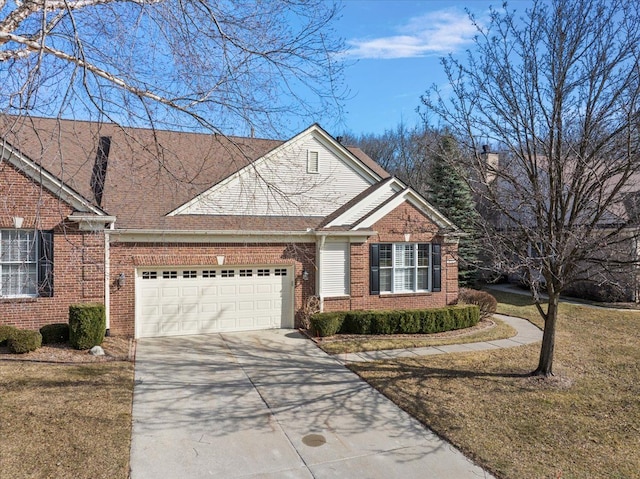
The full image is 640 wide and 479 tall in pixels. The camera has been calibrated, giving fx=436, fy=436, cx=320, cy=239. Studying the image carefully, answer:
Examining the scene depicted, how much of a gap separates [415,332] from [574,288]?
11.7 metres

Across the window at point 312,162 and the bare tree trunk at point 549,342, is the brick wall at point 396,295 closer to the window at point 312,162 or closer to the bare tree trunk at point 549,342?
the window at point 312,162

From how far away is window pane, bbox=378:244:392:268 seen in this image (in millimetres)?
14078

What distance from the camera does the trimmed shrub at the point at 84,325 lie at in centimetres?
1008

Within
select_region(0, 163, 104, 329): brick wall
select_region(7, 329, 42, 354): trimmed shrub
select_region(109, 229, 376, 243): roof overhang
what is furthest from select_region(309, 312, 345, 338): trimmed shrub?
select_region(7, 329, 42, 354): trimmed shrub

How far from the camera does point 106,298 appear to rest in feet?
37.8

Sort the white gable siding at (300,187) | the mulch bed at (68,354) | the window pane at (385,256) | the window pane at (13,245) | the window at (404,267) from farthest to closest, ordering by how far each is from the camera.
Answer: the window pane at (385,256) < the window at (404,267) < the white gable siding at (300,187) < the window pane at (13,245) < the mulch bed at (68,354)

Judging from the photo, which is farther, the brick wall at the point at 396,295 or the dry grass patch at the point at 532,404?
the brick wall at the point at 396,295

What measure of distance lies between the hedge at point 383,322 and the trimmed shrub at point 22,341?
672cm

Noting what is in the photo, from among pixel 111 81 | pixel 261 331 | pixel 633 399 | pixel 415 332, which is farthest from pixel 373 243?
pixel 111 81

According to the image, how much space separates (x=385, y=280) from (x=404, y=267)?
2.61 ft

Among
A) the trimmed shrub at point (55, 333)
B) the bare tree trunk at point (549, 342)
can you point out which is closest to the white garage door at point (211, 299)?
the trimmed shrub at point (55, 333)

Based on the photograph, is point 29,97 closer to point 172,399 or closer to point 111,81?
point 111,81

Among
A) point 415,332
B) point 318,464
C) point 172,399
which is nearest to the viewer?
point 318,464

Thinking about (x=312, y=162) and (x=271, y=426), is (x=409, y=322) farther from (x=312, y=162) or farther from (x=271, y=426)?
(x=271, y=426)
